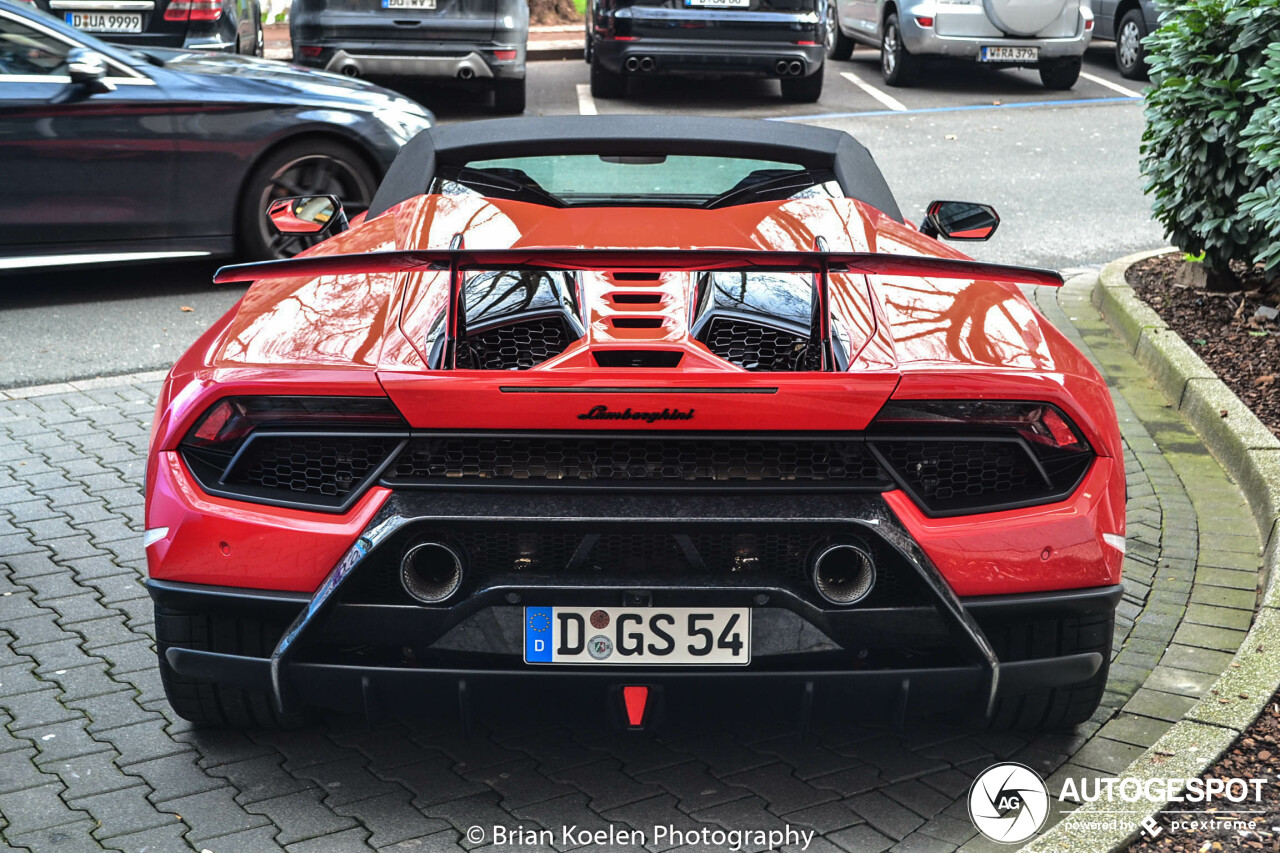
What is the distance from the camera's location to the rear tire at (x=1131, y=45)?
15750 mm

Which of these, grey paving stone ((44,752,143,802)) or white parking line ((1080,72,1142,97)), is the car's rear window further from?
white parking line ((1080,72,1142,97))

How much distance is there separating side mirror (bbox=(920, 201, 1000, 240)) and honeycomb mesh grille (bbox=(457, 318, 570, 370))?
1412 millimetres

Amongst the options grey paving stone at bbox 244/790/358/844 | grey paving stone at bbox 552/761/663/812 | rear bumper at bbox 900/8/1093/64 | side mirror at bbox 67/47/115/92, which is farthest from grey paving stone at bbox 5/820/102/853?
rear bumper at bbox 900/8/1093/64

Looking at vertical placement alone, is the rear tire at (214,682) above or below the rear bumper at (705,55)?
below

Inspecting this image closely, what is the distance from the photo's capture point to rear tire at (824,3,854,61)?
17.1 meters

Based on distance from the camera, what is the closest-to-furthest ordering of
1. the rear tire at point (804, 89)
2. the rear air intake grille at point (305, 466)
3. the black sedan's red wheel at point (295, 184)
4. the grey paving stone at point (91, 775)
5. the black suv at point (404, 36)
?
the rear air intake grille at point (305, 466), the grey paving stone at point (91, 775), the black sedan's red wheel at point (295, 184), the black suv at point (404, 36), the rear tire at point (804, 89)

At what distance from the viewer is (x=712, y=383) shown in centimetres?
275

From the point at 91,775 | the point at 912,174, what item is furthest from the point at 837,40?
the point at 91,775

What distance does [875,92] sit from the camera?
573 inches

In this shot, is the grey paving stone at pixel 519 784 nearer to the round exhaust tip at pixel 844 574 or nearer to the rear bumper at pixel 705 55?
the round exhaust tip at pixel 844 574

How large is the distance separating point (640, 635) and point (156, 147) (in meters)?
5.37

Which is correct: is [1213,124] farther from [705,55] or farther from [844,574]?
[705,55]

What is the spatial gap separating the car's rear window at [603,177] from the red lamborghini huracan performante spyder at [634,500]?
101 cm

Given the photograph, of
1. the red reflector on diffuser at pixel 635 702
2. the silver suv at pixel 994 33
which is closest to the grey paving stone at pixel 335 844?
the red reflector on diffuser at pixel 635 702
